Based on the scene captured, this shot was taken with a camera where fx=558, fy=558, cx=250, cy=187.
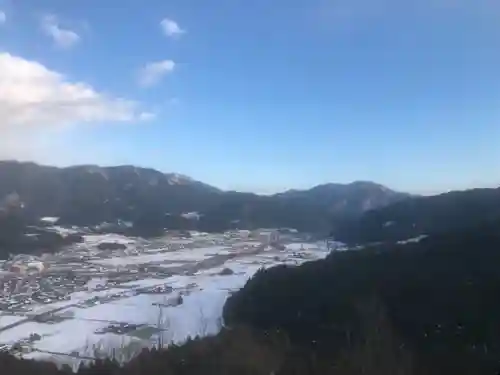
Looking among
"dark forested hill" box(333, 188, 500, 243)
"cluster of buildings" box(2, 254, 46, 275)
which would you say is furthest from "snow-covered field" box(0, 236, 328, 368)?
"dark forested hill" box(333, 188, 500, 243)

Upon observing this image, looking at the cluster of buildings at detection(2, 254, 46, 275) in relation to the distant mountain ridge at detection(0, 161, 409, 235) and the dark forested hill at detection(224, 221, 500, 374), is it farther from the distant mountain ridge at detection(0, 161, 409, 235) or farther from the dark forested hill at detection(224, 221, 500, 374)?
the dark forested hill at detection(224, 221, 500, 374)

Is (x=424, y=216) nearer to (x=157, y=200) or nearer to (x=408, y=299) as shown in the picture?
(x=408, y=299)

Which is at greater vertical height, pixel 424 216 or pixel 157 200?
pixel 157 200

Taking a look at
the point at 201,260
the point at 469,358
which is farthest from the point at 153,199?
the point at 469,358

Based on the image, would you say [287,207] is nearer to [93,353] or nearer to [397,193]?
[397,193]

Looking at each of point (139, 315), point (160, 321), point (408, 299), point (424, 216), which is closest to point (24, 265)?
point (139, 315)

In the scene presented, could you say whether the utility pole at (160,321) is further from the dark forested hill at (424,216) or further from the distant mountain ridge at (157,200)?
the distant mountain ridge at (157,200)

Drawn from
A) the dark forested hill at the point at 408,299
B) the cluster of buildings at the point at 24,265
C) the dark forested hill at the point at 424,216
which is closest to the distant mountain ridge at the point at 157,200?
the dark forested hill at the point at 424,216
